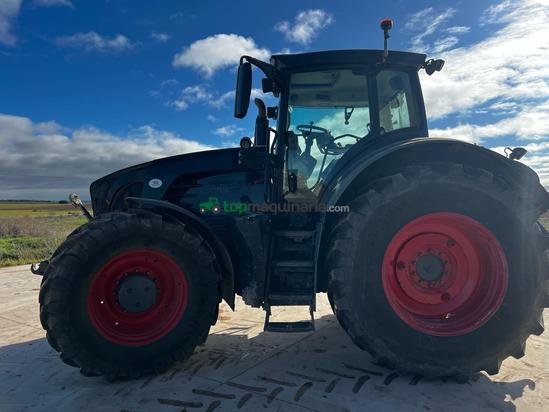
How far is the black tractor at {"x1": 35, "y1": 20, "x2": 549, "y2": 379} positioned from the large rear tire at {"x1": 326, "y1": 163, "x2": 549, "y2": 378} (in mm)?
10

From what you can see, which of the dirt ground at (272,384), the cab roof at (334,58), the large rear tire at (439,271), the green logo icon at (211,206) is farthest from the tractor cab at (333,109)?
the dirt ground at (272,384)

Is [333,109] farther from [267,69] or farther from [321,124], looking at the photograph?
[267,69]

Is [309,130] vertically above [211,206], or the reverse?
[309,130]

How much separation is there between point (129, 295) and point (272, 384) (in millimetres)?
1295

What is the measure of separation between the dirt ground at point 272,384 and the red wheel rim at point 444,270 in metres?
0.51

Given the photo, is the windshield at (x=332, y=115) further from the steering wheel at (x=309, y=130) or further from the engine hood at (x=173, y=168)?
the engine hood at (x=173, y=168)

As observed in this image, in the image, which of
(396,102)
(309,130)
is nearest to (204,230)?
(309,130)

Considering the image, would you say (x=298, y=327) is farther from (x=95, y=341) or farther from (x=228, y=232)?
(x=95, y=341)

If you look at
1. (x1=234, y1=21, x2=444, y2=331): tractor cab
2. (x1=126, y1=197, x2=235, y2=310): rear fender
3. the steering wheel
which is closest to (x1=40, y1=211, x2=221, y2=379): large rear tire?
(x1=126, y1=197, x2=235, y2=310): rear fender

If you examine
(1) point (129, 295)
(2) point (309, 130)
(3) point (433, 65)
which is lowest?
(1) point (129, 295)

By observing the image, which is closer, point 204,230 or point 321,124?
point 204,230

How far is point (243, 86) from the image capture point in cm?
313

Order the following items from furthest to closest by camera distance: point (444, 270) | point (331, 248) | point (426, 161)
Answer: point (426, 161)
point (444, 270)
point (331, 248)

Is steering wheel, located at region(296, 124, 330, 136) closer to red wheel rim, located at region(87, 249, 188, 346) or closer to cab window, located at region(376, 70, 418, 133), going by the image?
cab window, located at region(376, 70, 418, 133)
